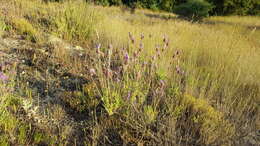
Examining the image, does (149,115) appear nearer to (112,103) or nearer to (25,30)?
(112,103)

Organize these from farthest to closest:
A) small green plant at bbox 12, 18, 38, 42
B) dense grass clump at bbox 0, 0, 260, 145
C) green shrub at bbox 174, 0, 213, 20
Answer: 1. green shrub at bbox 174, 0, 213, 20
2. small green plant at bbox 12, 18, 38, 42
3. dense grass clump at bbox 0, 0, 260, 145

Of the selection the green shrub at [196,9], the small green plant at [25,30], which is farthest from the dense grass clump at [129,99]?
the green shrub at [196,9]

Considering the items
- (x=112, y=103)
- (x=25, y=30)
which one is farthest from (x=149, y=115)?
(x=25, y=30)

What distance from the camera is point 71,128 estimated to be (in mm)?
1545

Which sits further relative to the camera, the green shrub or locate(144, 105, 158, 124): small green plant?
the green shrub

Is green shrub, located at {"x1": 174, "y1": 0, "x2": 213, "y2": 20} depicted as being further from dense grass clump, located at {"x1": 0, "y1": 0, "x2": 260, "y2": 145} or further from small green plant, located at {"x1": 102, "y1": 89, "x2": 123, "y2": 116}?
small green plant, located at {"x1": 102, "y1": 89, "x2": 123, "y2": 116}

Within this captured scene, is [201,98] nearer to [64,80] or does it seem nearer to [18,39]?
[64,80]

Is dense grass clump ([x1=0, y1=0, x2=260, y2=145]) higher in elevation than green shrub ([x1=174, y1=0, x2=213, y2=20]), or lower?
lower

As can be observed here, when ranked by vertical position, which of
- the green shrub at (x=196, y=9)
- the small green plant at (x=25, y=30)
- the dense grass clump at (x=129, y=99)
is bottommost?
the dense grass clump at (x=129, y=99)

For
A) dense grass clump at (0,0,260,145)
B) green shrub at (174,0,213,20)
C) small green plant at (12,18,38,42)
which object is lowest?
dense grass clump at (0,0,260,145)

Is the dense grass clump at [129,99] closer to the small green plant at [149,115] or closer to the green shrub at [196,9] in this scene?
the small green plant at [149,115]

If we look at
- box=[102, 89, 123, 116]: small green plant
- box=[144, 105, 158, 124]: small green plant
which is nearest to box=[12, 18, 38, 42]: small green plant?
Result: box=[102, 89, 123, 116]: small green plant

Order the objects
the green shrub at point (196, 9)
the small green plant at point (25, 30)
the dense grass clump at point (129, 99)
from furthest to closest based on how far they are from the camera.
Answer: the green shrub at point (196, 9) < the small green plant at point (25, 30) < the dense grass clump at point (129, 99)

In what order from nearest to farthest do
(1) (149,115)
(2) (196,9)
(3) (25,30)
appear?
(1) (149,115) → (3) (25,30) → (2) (196,9)
